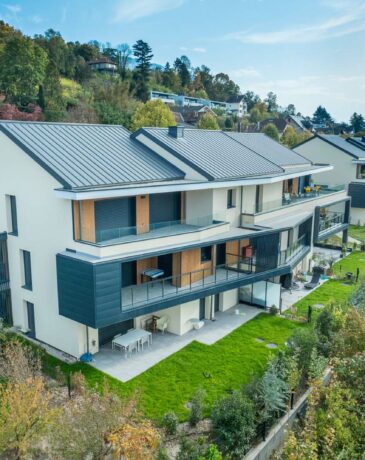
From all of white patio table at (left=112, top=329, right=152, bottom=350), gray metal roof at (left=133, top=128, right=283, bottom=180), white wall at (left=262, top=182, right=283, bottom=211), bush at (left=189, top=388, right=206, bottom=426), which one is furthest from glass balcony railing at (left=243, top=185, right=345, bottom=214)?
bush at (left=189, top=388, right=206, bottom=426)

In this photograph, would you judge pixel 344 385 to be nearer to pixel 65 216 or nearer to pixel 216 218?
pixel 216 218

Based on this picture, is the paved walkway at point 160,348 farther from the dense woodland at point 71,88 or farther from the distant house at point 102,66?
the distant house at point 102,66

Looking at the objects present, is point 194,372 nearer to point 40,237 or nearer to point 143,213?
point 143,213

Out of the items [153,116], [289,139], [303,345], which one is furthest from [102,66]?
[303,345]

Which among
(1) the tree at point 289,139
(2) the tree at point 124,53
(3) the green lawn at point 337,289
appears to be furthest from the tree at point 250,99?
(3) the green lawn at point 337,289

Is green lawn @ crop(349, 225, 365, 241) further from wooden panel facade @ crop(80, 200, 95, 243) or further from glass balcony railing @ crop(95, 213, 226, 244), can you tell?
wooden panel facade @ crop(80, 200, 95, 243)

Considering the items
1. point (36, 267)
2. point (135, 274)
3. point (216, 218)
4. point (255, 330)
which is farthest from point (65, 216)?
point (255, 330)
